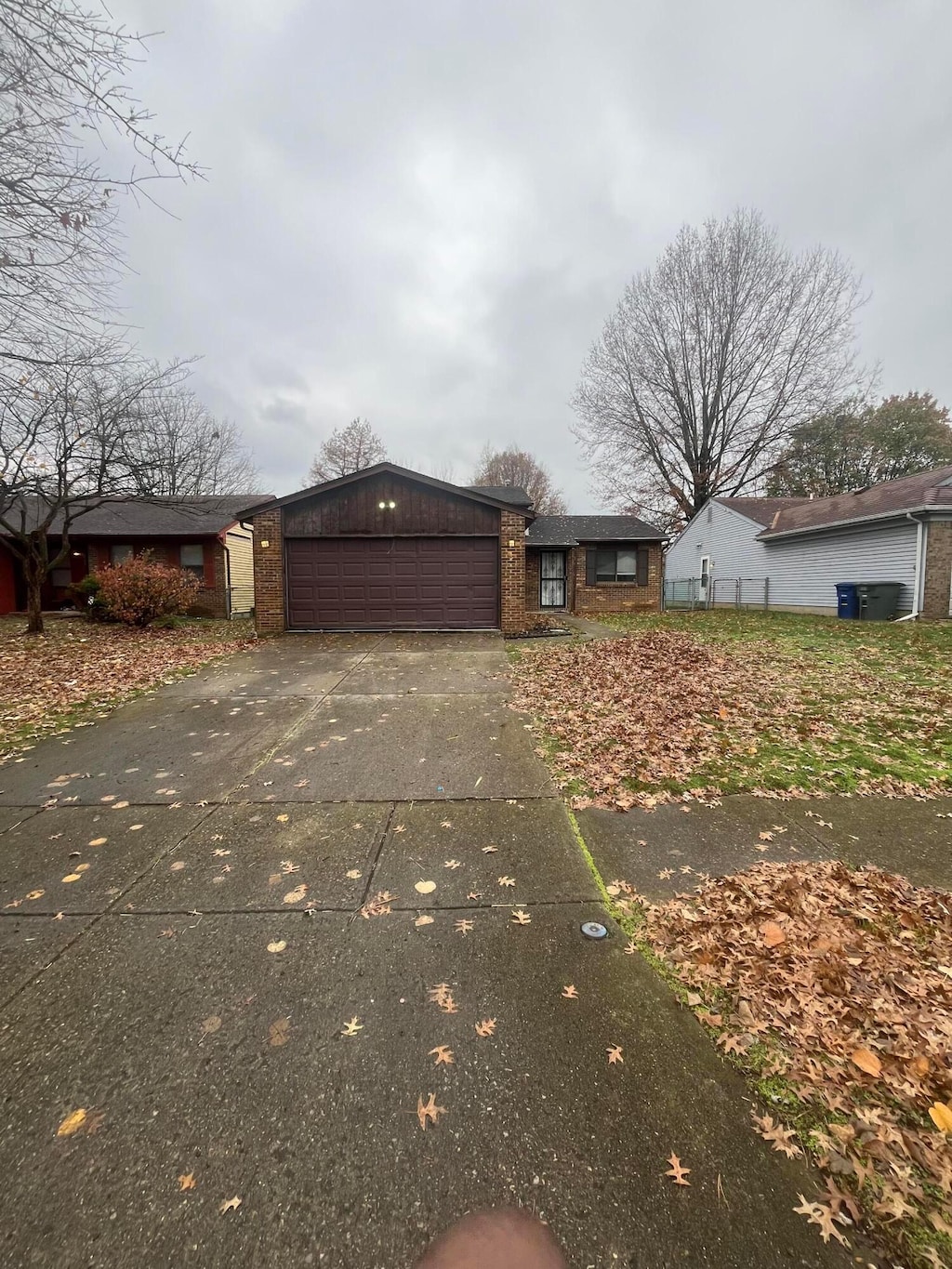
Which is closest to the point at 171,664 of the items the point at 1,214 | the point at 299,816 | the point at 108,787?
the point at 108,787

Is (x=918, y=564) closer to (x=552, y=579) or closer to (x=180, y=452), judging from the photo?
(x=552, y=579)

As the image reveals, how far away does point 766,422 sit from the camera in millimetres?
23219

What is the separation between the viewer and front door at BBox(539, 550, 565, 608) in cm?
1948

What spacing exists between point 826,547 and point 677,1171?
18.7 metres

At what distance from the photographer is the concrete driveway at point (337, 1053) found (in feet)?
4.54

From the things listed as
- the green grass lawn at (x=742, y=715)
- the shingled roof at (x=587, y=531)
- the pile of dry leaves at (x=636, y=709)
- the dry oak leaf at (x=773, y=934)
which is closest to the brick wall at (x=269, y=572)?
the green grass lawn at (x=742, y=715)

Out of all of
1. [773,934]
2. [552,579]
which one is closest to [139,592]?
[552,579]

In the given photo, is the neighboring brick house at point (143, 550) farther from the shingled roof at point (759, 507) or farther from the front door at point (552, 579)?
the shingled roof at point (759, 507)

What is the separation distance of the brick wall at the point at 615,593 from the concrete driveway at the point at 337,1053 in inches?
629

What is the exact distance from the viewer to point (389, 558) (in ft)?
40.4

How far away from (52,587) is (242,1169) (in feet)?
70.5

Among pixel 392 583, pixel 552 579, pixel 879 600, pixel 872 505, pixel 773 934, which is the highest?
pixel 872 505

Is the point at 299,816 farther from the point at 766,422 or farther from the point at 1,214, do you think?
the point at 766,422

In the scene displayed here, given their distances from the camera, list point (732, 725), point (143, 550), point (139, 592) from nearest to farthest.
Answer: point (732, 725) < point (139, 592) < point (143, 550)
